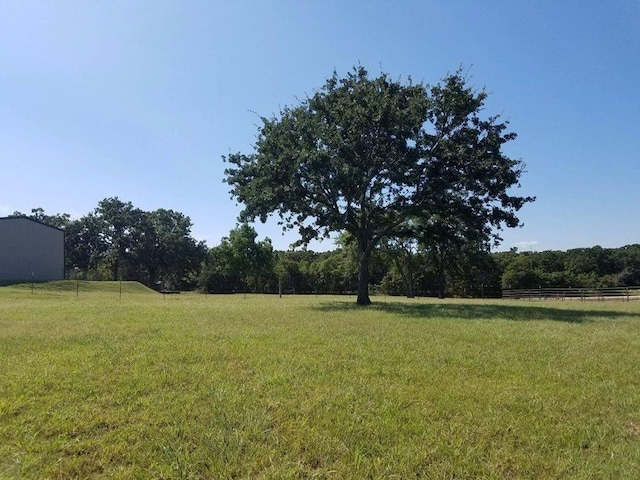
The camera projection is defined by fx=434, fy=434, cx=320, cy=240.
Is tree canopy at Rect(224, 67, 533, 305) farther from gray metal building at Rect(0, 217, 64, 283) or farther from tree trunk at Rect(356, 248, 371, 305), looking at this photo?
gray metal building at Rect(0, 217, 64, 283)

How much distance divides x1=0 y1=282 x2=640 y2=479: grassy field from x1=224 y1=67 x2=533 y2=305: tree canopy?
1277cm

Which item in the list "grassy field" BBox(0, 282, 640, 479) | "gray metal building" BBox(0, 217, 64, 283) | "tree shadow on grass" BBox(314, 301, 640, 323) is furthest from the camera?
"gray metal building" BBox(0, 217, 64, 283)

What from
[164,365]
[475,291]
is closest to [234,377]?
[164,365]

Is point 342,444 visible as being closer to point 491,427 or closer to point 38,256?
point 491,427

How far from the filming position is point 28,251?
45.0 metres

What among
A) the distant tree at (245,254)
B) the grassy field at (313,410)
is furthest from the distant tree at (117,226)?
the grassy field at (313,410)

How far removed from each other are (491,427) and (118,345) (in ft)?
21.9

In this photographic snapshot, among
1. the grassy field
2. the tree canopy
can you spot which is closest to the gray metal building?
the tree canopy

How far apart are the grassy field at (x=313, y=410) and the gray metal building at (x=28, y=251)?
4173 cm

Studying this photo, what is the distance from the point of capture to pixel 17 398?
500cm

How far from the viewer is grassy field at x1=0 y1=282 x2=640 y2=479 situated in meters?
3.72

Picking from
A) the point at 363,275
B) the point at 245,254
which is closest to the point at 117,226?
the point at 245,254

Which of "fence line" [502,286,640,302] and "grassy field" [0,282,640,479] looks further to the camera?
"fence line" [502,286,640,302]

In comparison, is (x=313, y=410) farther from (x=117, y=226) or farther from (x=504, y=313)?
(x=117, y=226)
